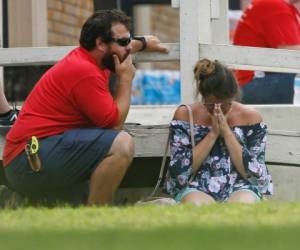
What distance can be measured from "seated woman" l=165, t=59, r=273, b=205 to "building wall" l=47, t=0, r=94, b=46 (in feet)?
12.5

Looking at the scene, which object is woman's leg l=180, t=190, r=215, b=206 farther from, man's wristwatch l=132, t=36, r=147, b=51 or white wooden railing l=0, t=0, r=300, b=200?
man's wristwatch l=132, t=36, r=147, b=51

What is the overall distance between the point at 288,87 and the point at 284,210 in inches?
151

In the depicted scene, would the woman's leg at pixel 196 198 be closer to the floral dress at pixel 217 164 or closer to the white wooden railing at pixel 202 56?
the floral dress at pixel 217 164

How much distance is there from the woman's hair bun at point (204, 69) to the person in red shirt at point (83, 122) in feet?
1.46

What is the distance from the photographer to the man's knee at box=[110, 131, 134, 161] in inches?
324

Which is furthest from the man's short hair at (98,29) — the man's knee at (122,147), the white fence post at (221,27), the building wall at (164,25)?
the building wall at (164,25)

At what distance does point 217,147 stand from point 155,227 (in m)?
2.28

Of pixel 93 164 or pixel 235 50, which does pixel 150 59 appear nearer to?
pixel 235 50

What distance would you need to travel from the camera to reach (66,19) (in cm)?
1292

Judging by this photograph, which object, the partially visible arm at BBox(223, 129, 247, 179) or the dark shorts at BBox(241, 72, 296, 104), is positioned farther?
the dark shorts at BBox(241, 72, 296, 104)

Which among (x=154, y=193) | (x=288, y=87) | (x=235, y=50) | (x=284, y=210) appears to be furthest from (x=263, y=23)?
(x=284, y=210)

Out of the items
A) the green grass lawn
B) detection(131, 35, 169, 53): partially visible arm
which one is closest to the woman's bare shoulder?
detection(131, 35, 169, 53): partially visible arm

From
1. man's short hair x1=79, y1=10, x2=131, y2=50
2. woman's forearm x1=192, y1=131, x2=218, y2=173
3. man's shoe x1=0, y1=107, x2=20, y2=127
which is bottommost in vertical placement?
woman's forearm x1=192, y1=131, x2=218, y2=173

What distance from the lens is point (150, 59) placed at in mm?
9227
